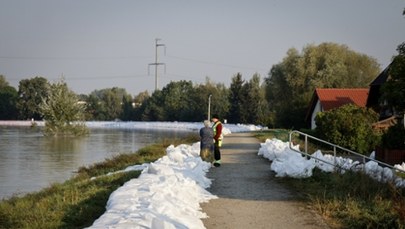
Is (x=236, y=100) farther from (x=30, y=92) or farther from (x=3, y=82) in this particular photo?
(x=3, y=82)

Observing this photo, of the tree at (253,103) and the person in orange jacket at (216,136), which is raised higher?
the tree at (253,103)

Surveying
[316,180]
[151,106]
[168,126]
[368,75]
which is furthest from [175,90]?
[316,180]

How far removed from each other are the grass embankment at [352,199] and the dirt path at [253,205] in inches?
13.3

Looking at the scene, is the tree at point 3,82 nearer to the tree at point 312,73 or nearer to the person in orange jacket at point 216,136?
the tree at point 312,73

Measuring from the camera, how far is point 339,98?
4869 cm

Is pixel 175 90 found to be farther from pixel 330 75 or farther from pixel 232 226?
pixel 232 226

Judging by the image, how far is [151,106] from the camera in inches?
4542

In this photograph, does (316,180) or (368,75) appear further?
(368,75)

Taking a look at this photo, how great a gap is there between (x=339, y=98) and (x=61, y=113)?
30103mm

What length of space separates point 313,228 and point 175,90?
10304 centimetres

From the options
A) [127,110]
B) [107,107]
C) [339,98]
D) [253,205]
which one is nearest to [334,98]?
[339,98]

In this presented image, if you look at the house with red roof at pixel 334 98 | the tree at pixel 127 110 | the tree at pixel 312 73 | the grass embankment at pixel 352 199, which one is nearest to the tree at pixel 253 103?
the tree at pixel 312 73

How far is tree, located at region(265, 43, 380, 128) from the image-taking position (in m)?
60.9

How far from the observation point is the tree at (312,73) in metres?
60.9
